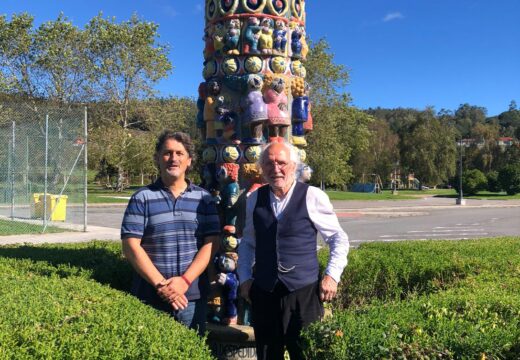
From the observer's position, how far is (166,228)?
3094mm

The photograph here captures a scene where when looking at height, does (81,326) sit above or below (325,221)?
below

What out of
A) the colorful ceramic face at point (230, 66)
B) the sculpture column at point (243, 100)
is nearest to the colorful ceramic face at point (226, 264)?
the sculpture column at point (243, 100)

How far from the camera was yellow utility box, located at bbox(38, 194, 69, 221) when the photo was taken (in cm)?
1483

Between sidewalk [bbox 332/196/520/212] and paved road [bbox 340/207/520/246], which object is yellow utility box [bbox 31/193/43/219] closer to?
paved road [bbox 340/207/520/246]

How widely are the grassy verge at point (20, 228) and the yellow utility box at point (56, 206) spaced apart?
1.62 ft

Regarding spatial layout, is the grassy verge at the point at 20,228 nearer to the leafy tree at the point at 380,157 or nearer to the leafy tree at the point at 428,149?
the leafy tree at the point at 380,157

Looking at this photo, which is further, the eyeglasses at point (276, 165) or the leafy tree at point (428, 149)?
the leafy tree at point (428, 149)

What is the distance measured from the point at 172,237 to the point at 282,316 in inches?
32.6

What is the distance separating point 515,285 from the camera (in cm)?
400

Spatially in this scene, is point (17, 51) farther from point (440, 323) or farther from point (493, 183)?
point (493, 183)

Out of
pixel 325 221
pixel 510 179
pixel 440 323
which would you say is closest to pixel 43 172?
pixel 325 221

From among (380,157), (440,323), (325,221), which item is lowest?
(440,323)

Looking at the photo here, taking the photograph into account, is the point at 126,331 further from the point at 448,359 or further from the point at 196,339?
the point at 448,359

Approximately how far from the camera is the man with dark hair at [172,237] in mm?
3027
